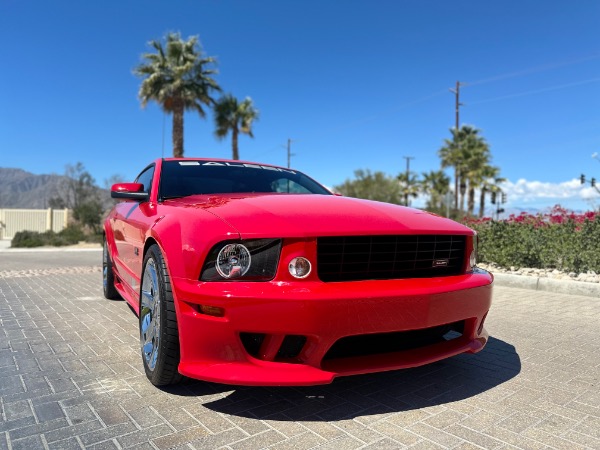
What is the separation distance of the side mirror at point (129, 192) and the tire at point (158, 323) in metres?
0.78

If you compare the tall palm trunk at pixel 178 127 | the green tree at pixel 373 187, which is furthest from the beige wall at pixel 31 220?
the green tree at pixel 373 187

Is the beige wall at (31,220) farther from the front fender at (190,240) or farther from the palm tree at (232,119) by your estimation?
the front fender at (190,240)

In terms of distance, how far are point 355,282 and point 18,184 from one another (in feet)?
541

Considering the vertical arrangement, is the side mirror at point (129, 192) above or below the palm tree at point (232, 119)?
below

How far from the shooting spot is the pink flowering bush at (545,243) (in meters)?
7.08

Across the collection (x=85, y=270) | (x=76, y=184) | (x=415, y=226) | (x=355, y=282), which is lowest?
(x=85, y=270)

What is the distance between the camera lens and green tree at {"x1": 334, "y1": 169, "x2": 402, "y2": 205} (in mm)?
41906

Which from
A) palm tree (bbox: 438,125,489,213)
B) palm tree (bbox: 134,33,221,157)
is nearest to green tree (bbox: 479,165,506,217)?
palm tree (bbox: 438,125,489,213)

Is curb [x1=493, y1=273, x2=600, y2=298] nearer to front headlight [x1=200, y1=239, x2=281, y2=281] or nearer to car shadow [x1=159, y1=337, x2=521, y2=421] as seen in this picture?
car shadow [x1=159, y1=337, x2=521, y2=421]

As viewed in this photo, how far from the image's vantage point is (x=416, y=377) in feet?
9.86

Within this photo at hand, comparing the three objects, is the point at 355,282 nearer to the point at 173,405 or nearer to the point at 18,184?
the point at 173,405

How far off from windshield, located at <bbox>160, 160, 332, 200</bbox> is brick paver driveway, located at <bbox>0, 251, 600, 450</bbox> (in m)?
1.33

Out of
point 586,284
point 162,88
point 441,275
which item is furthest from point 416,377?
point 162,88

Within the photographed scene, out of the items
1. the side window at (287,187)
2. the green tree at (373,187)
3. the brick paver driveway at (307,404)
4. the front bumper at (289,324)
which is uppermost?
the green tree at (373,187)
